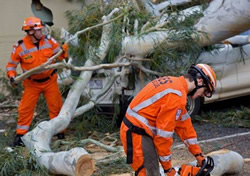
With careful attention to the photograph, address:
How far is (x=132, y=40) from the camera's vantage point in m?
7.06

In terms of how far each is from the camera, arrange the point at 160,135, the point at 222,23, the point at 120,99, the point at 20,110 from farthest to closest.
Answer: the point at 120,99
the point at 20,110
the point at 222,23
the point at 160,135

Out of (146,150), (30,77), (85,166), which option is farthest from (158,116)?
(30,77)

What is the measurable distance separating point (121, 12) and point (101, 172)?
9.66ft

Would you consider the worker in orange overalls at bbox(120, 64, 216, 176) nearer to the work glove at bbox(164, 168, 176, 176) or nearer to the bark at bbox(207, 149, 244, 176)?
the work glove at bbox(164, 168, 176, 176)

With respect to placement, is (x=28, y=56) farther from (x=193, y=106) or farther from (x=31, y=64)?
(x=193, y=106)

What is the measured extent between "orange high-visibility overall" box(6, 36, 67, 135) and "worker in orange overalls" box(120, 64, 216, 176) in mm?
3065

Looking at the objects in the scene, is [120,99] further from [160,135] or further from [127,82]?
[160,135]

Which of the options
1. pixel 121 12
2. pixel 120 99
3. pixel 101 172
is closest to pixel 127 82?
pixel 120 99

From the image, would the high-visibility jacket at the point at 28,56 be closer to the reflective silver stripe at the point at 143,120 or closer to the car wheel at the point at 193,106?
the car wheel at the point at 193,106

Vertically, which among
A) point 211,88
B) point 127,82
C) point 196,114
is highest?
point 211,88

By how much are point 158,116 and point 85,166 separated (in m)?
1.39

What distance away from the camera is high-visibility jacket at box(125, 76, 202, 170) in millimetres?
4125

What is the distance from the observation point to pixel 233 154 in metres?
5.49

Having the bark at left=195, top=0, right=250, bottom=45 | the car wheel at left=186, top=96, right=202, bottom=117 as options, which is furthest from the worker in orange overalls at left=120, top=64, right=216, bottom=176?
the car wheel at left=186, top=96, right=202, bottom=117
